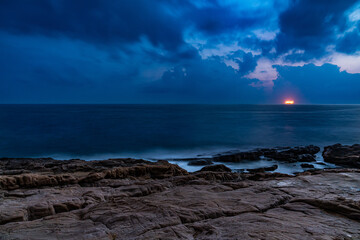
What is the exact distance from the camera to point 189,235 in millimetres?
4211

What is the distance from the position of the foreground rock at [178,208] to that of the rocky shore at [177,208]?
2 cm

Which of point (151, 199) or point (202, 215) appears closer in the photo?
point (202, 215)

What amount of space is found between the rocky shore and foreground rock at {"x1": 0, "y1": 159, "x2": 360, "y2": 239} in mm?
20

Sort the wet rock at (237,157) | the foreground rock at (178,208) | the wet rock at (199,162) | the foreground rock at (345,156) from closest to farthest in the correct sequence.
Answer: the foreground rock at (178,208) → the foreground rock at (345,156) → the wet rock at (199,162) → the wet rock at (237,157)

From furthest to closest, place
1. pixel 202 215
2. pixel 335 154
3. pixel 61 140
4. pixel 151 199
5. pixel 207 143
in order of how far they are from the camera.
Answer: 1. pixel 61 140
2. pixel 207 143
3. pixel 335 154
4. pixel 151 199
5. pixel 202 215

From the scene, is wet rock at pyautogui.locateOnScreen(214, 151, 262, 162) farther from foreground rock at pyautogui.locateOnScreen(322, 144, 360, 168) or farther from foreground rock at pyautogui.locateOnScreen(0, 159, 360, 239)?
foreground rock at pyautogui.locateOnScreen(0, 159, 360, 239)

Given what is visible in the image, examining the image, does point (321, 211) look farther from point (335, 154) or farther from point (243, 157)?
point (335, 154)

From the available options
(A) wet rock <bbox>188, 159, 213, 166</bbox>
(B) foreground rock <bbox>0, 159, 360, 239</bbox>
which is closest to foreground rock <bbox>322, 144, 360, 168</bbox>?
(B) foreground rock <bbox>0, 159, 360, 239</bbox>

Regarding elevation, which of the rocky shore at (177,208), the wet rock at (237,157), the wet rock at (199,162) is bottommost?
the wet rock at (199,162)

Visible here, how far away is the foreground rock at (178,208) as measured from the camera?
4.27 metres

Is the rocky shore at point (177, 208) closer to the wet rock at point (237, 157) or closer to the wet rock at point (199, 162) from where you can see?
the wet rock at point (199, 162)

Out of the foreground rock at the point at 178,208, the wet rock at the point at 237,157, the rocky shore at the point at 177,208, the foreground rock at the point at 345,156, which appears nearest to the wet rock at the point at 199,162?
the wet rock at the point at 237,157

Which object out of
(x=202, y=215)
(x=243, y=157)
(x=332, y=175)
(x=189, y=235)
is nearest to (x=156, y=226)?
(x=189, y=235)

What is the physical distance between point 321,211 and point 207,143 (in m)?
19.7
